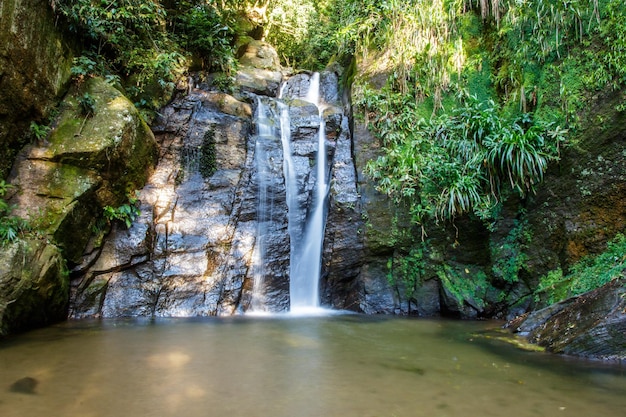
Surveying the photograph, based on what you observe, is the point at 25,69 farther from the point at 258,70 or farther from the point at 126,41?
the point at 258,70

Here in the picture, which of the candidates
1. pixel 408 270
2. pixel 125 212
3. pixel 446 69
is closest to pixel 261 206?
pixel 125 212

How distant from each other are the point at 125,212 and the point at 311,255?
341cm

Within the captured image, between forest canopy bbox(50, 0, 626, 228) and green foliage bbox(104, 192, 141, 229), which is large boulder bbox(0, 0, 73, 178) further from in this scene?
green foliage bbox(104, 192, 141, 229)

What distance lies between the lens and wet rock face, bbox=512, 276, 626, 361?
402 centimetres

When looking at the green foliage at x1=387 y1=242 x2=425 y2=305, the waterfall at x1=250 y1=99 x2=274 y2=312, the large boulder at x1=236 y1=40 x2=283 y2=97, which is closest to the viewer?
the waterfall at x1=250 y1=99 x2=274 y2=312

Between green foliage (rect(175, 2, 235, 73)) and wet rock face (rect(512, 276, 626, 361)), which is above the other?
green foliage (rect(175, 2, 235, 73))

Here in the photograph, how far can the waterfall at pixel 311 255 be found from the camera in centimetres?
743

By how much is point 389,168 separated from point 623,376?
5009 millimetres

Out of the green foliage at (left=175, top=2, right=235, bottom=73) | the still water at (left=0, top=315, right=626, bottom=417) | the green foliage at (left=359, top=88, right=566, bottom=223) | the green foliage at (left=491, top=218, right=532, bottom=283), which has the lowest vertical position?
the still water at (left=0, top=315, right=626, bottom=417)

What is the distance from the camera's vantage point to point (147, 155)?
7457 millimetres

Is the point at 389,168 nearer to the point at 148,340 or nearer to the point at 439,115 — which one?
the point at 439,115

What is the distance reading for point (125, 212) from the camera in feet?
21.9

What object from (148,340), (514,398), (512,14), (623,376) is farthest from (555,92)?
(148,340)

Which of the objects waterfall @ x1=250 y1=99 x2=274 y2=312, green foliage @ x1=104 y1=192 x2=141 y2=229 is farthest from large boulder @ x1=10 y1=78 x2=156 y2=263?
waterfall @ x1=250 y1=99 x2=274 y2=312
